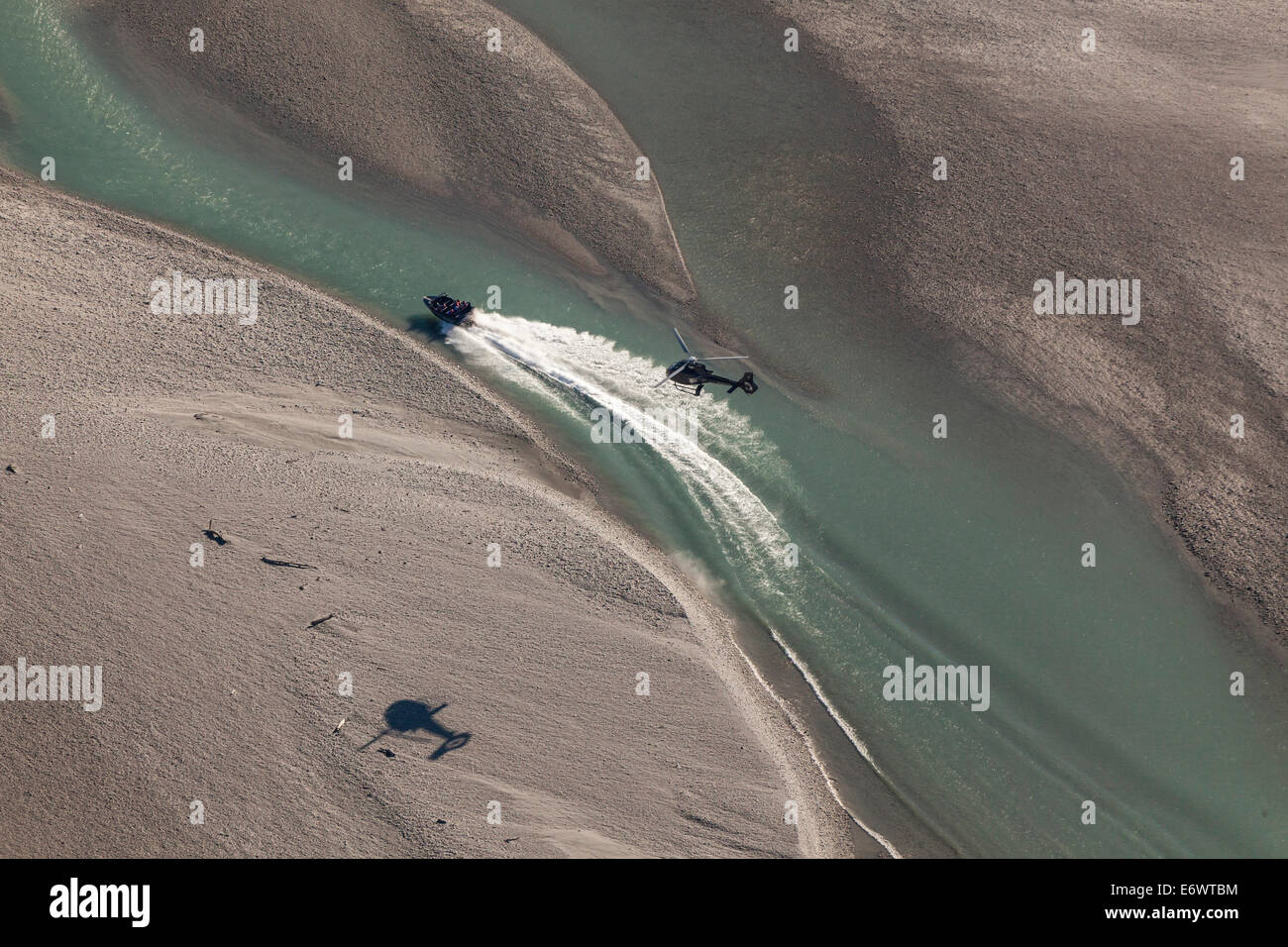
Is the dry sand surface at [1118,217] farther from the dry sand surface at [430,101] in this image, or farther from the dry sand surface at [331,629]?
the dry sand surface at [331,629]

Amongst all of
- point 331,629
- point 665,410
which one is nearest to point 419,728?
point 331,629

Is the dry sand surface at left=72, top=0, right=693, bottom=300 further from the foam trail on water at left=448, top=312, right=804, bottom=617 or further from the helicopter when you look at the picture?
the helicopter

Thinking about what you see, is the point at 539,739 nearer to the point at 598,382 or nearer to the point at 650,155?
the point at 598,382

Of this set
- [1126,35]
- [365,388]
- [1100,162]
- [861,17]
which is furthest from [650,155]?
[1126,35]

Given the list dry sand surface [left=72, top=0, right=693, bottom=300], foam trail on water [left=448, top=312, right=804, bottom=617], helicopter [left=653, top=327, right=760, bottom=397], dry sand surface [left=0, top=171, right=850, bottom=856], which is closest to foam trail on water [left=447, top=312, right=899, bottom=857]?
foam trail on water [left=448, top=312, right=804, bottom=617]

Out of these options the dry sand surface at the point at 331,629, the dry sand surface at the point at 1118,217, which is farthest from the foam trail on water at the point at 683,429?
the dry sand surface at the point at 1118,217

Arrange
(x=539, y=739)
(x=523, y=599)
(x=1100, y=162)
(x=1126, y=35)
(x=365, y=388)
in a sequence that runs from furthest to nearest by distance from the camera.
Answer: (x=1126, y=35)
(x=1100, y=162)
(x=365, y=388)
(x=523, y=599)
(x=539, y=739)

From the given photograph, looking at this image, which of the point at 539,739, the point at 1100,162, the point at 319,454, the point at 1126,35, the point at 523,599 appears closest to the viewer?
the point at 539,739
